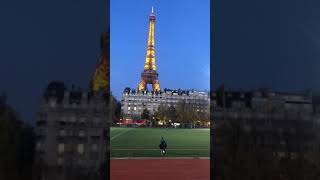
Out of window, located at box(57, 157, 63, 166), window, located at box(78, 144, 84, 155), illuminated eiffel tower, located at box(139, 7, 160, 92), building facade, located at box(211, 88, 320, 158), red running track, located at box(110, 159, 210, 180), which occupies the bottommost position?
red running track, located at box(110, 159, 210, 180)

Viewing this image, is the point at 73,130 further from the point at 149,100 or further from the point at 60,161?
the point at 149,100

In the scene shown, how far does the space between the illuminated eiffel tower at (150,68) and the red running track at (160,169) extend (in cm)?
2509

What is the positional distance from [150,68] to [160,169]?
2832cm

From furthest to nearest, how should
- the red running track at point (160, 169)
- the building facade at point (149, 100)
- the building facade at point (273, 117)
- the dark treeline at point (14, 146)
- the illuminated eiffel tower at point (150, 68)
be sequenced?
the building facade at point (149, 100)
the illuminated eiffel tower at point (150, 68)
the red running track at point (160, 169)
the building facade at point (273, 117)
the dark treeline at point (14, 146)

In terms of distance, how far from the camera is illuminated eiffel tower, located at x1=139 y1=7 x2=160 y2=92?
40.4 meters

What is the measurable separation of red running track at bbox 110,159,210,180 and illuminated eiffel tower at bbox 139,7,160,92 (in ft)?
82.3

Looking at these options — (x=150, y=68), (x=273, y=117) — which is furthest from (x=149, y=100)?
(x=273, y=117)

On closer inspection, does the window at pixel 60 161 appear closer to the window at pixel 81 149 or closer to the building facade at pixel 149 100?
the window at pixel 81 149

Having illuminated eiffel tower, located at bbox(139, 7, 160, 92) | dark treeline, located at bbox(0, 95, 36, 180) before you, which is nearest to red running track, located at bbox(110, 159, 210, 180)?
dark treeline, located at bbox(0, 95, 36, 180)

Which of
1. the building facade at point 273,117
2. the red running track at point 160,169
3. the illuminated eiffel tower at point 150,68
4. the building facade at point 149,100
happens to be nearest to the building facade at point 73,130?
the building facade at point 273,117

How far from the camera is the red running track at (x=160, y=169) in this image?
11.9 metres

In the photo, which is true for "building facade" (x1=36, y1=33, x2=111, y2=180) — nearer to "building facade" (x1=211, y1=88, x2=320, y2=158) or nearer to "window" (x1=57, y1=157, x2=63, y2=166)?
"window" (x1=57, y1=157, x2=63, y2=166)

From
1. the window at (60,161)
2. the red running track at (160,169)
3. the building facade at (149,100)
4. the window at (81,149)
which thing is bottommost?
the red running track at (160,169)

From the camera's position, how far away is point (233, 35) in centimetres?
638
